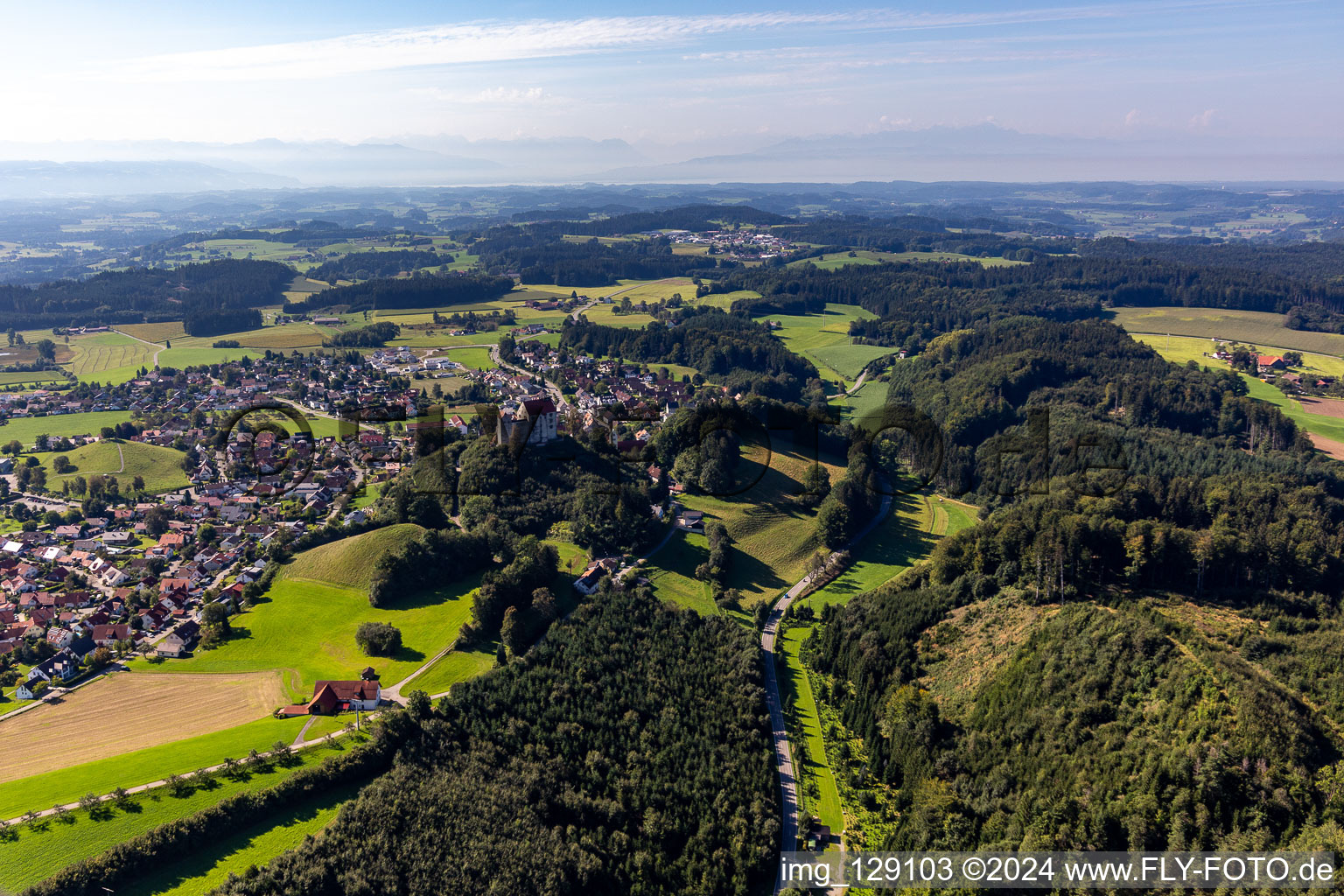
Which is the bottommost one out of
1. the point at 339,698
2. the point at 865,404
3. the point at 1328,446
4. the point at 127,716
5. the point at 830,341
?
the point at 127,716

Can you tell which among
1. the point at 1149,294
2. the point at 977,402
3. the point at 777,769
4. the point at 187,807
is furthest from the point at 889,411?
the point at 1149,294

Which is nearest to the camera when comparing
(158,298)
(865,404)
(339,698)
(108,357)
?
(339,698)

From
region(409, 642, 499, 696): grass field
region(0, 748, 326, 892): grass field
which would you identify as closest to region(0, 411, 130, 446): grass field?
region(409, 642, 499, 696): grass field

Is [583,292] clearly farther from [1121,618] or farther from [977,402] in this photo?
[1121,618]

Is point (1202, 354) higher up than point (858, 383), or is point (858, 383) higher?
point (1202, 354)

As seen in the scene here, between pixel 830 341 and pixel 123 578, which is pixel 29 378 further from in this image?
pixel 830 341

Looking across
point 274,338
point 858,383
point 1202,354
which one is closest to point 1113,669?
point 858,383
